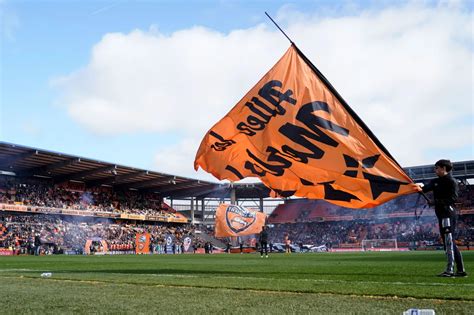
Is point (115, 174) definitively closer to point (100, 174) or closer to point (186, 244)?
point (100, 174)

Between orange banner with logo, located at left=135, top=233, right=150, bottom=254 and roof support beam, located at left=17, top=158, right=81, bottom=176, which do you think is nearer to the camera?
orange banner with logo, located at left=135, top=233, right=150, bottom=254

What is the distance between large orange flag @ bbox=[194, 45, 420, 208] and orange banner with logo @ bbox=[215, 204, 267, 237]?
27.7m

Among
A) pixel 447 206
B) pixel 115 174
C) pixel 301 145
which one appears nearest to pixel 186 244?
pixel 115 174

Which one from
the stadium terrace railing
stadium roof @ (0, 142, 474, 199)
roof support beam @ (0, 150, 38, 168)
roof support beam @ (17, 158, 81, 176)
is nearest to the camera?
the stadium terrace railing

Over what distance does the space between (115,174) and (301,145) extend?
44.5 meters

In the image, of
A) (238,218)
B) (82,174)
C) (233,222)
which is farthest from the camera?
(82,174)

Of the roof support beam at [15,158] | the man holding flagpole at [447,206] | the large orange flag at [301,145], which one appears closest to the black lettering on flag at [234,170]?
the large orange flag at [301,145]

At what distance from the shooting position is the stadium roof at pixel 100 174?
4328cm

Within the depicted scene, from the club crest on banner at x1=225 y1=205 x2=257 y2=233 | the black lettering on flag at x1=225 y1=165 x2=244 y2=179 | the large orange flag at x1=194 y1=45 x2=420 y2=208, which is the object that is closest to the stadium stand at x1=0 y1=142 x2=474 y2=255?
the club crest on banner at x1=225 y1=205 x2=257 y2=233

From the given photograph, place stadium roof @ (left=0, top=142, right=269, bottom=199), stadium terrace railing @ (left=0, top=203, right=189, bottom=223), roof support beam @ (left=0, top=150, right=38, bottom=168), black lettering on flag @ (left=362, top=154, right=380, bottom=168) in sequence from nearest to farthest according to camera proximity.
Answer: black lettering on flag @ (left=362, top=154, right=380, bottom=168)
stadium terrace railing @ (left=0, top=203, right=189, bottom=223)
roof support beam @ (left=0, top=150, right=38, bottom=168)
stadium roof @ (left=0, top=142, right=269, bottom=199)

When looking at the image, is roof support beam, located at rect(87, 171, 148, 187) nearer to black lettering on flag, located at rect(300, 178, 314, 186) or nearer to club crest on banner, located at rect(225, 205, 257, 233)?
club crest on banner, located at rect(225, 205, 257, 233)

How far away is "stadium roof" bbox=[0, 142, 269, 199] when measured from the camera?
1704 inches

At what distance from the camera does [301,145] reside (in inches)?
369

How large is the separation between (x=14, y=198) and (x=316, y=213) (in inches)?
1613
